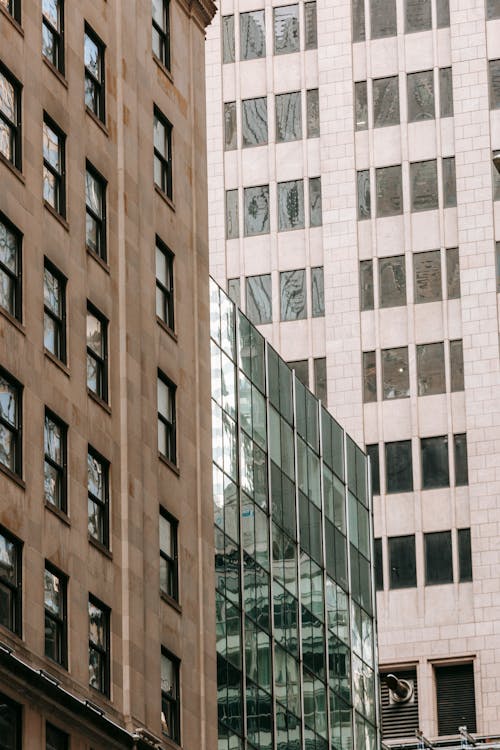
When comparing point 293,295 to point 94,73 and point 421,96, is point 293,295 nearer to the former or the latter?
point 421,96

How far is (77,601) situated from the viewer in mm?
46719

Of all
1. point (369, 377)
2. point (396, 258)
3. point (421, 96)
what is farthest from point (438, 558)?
point (421, 96)

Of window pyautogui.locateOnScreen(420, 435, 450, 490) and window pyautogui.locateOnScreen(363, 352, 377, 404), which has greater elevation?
window pyautogui.locateOnScreen(363, 352, 377, 404)

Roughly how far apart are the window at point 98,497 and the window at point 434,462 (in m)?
41.5

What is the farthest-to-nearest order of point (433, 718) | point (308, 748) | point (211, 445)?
1. point (433, 718)
2. point (308, 748)
3. point (211, 445)

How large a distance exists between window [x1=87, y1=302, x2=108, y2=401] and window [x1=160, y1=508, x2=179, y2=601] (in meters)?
4.05

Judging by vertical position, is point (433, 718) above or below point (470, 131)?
below

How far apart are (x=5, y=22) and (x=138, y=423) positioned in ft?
31.1

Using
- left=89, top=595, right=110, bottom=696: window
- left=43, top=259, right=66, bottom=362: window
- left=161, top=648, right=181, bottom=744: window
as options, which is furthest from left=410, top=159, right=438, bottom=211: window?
left=89, top=595, right=110, bottom=696: window

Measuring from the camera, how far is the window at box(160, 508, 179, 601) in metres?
52.5

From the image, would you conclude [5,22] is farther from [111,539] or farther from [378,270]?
[378,270]

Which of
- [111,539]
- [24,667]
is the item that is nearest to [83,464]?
[111,539]

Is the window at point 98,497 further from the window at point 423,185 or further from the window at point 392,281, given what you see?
the window at point 423,185

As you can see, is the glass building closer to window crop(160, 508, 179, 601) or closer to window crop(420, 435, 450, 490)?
window crop(160, 508, 179, 601)
